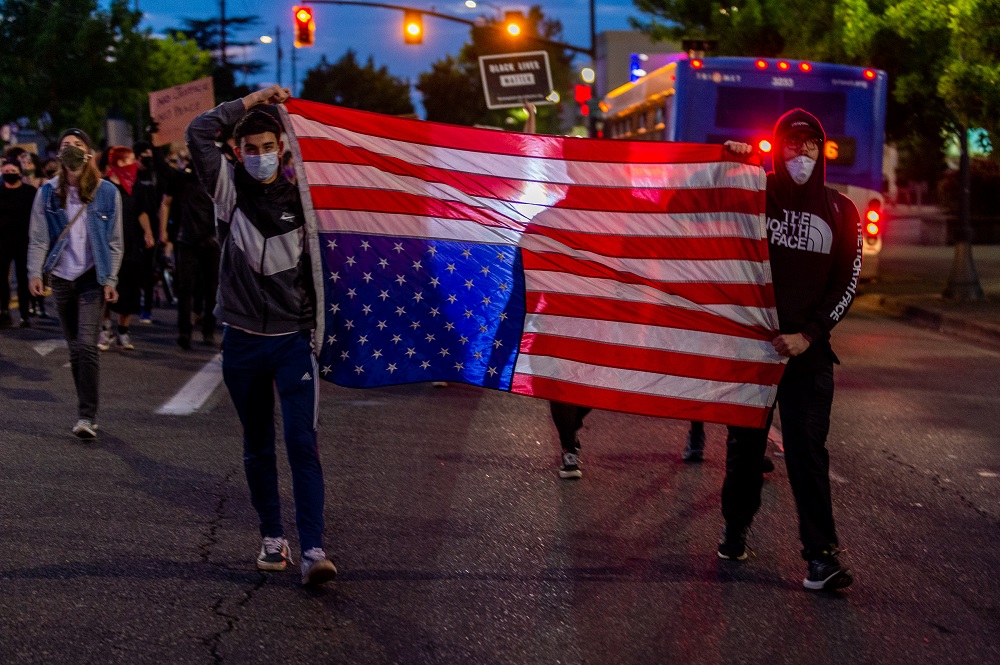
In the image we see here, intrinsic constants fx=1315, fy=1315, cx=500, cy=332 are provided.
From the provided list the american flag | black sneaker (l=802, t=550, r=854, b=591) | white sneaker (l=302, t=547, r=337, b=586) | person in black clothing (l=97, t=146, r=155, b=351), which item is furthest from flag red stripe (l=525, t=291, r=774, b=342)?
person in black clothing (l=97, t=146, r=155, b=351)

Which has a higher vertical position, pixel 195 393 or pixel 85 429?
pixel 85 429

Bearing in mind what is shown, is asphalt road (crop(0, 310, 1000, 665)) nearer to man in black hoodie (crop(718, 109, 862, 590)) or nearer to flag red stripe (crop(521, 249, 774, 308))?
man in black hoodie (crop(718, 109, 862, 590))

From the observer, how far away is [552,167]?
6227mm

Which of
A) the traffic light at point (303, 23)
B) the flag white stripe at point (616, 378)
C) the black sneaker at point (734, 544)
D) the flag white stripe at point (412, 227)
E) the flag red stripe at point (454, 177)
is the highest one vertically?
the traffic light at point (303, 23)

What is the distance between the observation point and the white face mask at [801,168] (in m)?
5.58

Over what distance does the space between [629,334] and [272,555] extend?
188cm

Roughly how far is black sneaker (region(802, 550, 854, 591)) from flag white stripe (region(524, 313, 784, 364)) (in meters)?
1.02

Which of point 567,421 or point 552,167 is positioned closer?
point 552,167

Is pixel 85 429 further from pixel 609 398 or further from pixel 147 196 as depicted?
pixel 147 196

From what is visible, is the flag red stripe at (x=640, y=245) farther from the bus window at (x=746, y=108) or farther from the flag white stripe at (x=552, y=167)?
the bus window at (x=746, y=108)

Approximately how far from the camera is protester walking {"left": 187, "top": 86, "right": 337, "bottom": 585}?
5.37 m

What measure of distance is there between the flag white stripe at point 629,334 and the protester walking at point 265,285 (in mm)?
1148

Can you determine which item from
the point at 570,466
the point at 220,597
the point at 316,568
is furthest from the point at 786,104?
the point at 220,597

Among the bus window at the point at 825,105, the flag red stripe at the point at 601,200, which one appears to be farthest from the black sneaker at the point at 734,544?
the bus window at the point at 825,105
